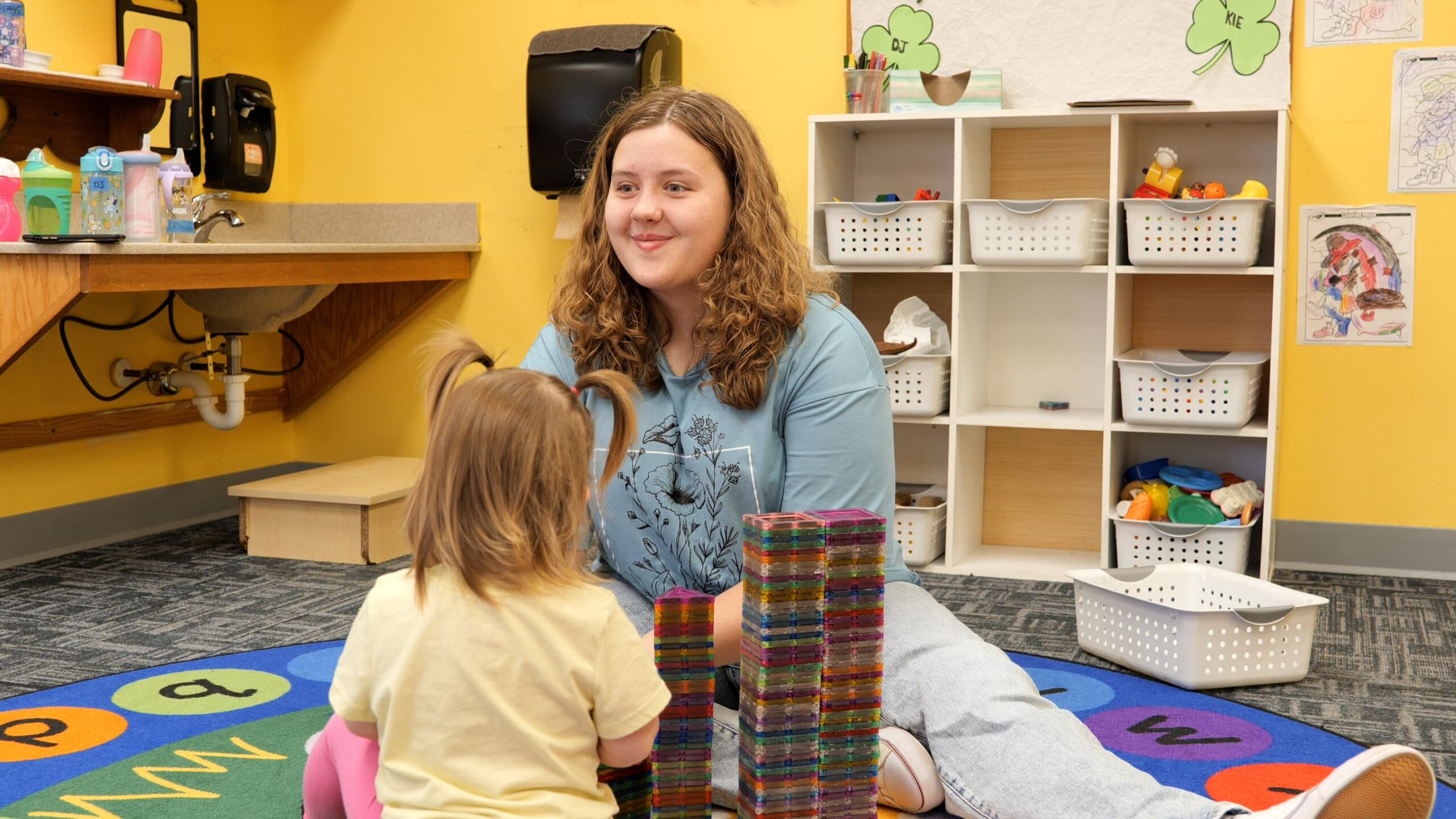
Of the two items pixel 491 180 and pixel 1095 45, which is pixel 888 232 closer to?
pixel 1095 45

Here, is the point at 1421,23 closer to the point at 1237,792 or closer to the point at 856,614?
the point at 1237,792

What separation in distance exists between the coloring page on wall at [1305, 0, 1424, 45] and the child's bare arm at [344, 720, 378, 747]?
2.62m

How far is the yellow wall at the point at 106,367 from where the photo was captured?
312 cm

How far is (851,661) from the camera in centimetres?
123

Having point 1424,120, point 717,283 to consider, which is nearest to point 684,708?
point 717,283

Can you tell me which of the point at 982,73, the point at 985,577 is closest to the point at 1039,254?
the point at 982,73

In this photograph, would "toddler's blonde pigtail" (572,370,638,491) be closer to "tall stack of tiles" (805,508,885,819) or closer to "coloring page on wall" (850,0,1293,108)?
"tall stack of tiles" (805,508,885,819)

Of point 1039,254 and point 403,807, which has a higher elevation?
point 1039,254

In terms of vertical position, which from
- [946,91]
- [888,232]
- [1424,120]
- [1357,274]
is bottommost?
[1357,274]

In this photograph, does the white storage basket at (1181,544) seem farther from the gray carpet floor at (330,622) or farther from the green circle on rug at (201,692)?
the green circle on rug at (201,692)

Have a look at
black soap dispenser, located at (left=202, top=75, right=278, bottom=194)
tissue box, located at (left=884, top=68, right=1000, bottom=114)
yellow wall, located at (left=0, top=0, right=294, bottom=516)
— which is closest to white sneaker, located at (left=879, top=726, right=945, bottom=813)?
tissue box, located at (left=884, top=68, right=1000, bottom=114)

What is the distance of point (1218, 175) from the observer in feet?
10.00

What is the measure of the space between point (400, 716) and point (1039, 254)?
216 cm

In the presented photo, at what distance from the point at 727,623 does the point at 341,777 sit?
0.45 meters
